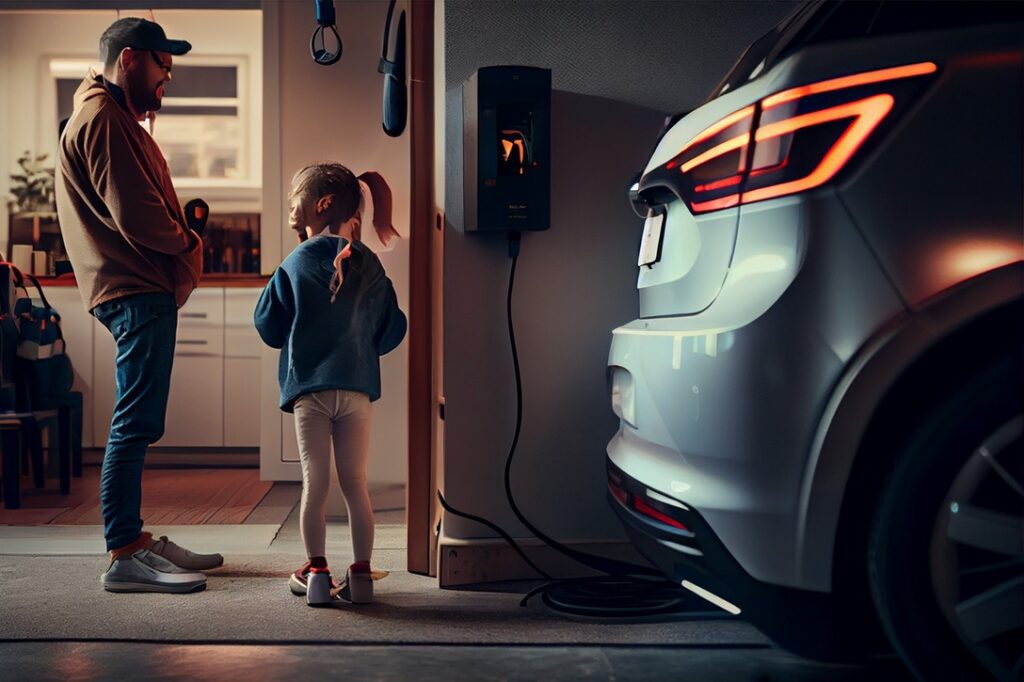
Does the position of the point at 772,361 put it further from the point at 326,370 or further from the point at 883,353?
the point at 326,370

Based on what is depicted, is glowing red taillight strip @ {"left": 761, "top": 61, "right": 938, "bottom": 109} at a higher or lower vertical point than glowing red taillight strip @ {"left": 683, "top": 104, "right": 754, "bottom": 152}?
higher

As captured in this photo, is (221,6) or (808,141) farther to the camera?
(221,6)

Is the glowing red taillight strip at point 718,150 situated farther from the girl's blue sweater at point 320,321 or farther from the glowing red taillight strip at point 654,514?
the girl's blue sweater at point 320,321

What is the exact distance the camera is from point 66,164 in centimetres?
296

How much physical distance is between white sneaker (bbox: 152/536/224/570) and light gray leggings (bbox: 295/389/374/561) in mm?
518

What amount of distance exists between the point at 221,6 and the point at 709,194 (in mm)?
4416

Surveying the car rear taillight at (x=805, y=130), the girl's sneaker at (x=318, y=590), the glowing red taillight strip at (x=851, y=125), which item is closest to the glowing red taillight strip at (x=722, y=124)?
the car rear taillight at (x=805, y=130)

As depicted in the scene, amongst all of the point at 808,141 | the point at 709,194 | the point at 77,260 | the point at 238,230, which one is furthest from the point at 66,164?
the point at 238,230

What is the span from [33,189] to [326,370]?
460cm

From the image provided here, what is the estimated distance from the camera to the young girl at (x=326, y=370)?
281 cm

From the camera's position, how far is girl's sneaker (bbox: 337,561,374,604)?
2807mm

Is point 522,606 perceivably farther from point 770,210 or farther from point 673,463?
point 770,210

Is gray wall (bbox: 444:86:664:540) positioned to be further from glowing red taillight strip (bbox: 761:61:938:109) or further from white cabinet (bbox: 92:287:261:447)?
white cabinet (bbox: 92:287:261:447)

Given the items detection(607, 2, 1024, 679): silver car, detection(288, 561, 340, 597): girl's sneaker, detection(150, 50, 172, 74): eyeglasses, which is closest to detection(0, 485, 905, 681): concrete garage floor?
detection(288, 561, 340, 597): girl's sneaker
